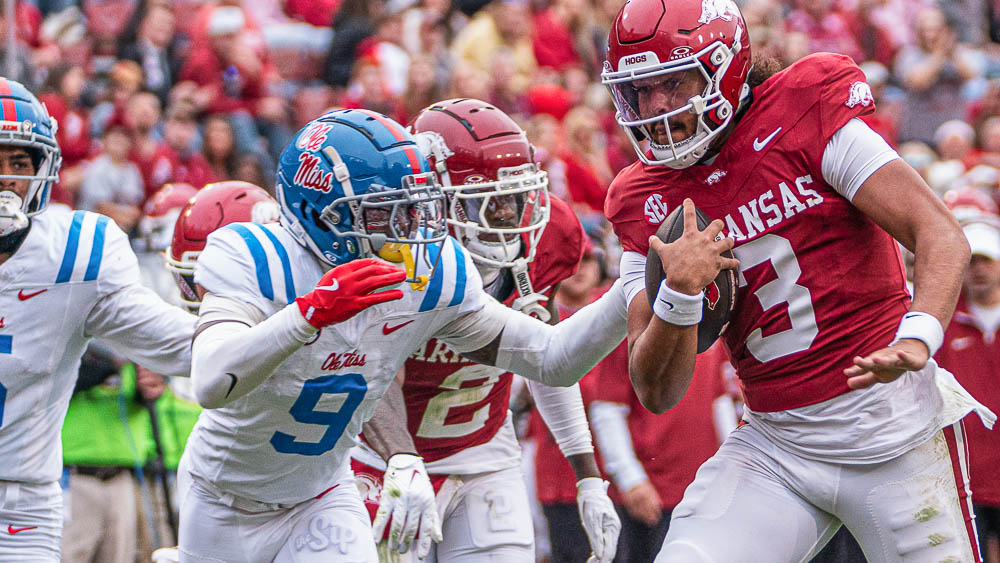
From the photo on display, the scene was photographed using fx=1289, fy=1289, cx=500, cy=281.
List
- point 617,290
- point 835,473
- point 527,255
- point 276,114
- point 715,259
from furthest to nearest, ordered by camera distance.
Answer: point 276,114, point 527,255, point 617,290, point 835,473, point 715,259

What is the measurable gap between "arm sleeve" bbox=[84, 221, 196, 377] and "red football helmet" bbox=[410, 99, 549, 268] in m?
0.91

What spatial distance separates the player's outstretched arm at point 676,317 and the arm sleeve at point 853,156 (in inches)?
12.2

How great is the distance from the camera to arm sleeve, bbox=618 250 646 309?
11.2 feet

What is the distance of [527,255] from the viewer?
4102 mm

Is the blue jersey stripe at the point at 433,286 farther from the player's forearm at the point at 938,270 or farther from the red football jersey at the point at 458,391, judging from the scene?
the player's forearm at the point at 938,270

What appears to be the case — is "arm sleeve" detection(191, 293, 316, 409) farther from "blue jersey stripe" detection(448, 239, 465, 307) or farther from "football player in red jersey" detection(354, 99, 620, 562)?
"football player in red jersey" detection(354, 99, 620, 562)

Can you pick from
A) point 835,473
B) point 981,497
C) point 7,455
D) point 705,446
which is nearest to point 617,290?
point 835,473

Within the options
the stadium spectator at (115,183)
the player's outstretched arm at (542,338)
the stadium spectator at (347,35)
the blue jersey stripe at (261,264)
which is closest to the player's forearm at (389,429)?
the player's outstretched arm at (542,338)


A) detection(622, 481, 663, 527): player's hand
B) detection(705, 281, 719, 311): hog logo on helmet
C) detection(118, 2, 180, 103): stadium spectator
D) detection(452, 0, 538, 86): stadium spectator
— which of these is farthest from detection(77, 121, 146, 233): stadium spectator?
detection(705, 281, 719, 311): hog logo on helmet

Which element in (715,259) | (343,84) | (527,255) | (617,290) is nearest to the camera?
(715,259)

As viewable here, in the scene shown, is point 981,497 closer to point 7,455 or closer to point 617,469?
point 617,469

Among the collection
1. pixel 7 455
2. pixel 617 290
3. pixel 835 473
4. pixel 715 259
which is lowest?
pixel 7 455

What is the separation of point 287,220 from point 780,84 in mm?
1316

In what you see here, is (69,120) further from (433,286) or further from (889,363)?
(889,363)
